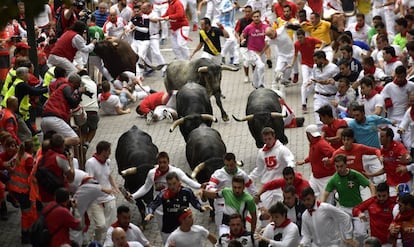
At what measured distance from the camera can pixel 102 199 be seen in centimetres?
1648

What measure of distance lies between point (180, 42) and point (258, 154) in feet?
33.4

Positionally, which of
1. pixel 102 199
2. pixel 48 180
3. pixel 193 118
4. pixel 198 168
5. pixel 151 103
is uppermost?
pixel 48 180

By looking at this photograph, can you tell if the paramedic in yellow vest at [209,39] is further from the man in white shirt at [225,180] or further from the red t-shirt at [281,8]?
the man in white shirt at [225,180]

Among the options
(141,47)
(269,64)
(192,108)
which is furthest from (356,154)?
(141,47)

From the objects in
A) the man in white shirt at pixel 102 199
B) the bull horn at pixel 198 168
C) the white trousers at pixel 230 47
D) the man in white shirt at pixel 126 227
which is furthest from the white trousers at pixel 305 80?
the man in white shirt at pixel 126 227

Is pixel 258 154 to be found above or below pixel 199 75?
above

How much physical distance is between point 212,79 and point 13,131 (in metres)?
5.69

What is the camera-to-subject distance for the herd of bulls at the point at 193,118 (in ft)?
59.3

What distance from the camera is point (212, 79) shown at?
2291 centimetres

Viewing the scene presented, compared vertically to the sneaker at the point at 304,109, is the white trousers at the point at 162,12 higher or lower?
lower

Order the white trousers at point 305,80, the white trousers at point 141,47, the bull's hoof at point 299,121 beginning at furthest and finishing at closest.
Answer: the white trousers at point 141,47
the white trousers at point 305,80
the bull's hoof at point 299,121

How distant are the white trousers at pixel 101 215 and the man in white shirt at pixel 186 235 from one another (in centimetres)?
171

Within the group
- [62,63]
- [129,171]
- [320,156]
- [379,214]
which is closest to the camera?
[379,214]

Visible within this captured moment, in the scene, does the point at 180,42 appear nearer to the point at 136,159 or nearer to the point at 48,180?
the point at 136,159
